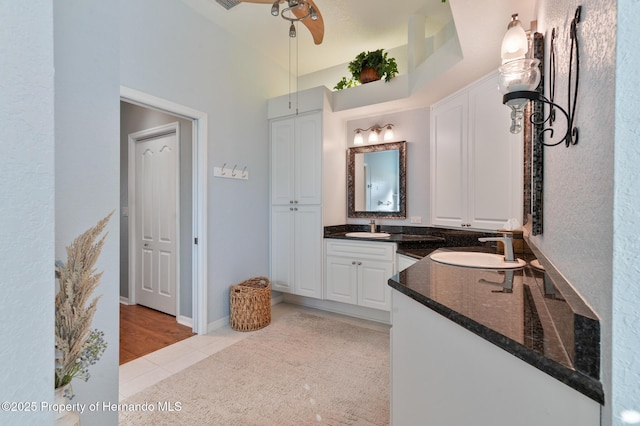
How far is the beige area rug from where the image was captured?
1690mm

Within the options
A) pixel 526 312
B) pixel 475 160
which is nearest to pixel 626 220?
pixel 526 312

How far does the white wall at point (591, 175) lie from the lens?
1.61 feet

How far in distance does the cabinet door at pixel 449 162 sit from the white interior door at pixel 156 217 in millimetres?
2735

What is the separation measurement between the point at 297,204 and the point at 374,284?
4.10 ft

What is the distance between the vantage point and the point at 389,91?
303cm

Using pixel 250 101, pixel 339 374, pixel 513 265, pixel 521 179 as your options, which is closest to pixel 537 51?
pixel 521 179

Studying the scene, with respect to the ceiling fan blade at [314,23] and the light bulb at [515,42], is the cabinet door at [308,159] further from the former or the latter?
the light bulb at [515,42]

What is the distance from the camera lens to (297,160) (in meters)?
3.41

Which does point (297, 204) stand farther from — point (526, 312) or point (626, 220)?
point (626, 220)

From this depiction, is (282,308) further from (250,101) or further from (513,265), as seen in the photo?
(513,265)

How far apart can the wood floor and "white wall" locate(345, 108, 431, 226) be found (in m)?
2.61

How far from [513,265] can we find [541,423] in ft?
3.16

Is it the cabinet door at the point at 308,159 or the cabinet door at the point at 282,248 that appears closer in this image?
the cabinet door at the point at 308,159

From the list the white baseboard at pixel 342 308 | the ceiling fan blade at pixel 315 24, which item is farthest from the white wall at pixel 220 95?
the ceiling fan blade at pixel 315 24
